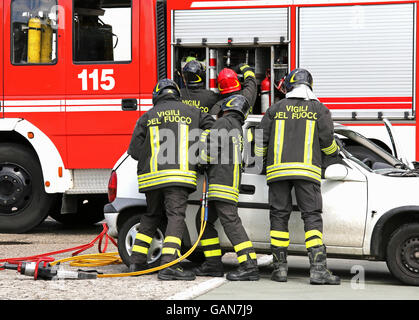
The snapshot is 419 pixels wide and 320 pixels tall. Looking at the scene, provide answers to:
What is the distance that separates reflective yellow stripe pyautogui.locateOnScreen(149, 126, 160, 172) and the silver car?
54 centimetres

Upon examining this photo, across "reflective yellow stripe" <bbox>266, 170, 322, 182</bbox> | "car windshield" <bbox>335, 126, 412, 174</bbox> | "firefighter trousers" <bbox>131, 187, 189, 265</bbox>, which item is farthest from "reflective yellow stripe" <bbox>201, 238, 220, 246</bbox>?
"car windshield" <bbox>335, 126, 412, 174</bbox>

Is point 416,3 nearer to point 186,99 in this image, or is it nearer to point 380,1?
point 380,1

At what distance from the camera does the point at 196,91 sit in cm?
948

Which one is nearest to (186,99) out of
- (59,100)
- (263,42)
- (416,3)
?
(263,42)

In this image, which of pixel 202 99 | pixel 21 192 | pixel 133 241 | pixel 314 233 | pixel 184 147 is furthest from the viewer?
pixel 21 192

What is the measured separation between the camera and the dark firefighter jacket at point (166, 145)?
24.4 ft

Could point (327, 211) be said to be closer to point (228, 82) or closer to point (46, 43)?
point (228, 82)

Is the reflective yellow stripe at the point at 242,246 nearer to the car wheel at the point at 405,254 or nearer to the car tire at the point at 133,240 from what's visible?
the car tire at the point at 133,240

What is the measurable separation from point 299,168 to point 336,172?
33 centimetres

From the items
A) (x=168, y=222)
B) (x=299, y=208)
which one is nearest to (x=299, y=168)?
(x=299, y=208)

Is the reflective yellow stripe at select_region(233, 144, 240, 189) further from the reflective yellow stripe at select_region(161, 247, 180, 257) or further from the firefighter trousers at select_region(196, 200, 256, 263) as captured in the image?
the reflective yellow stripe at select_region(161, 247, 180, 257)

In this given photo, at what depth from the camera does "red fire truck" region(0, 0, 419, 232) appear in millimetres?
9945

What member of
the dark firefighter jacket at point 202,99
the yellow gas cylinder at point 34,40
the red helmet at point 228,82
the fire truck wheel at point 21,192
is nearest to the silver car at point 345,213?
the red helmet at point 228,82

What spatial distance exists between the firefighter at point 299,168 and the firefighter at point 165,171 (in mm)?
701
